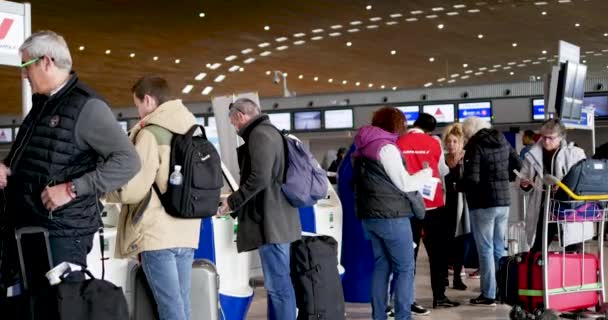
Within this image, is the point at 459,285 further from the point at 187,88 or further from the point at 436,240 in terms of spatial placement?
the point at 187,88

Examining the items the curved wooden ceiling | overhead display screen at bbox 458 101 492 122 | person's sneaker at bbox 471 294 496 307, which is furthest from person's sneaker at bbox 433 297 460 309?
the curved wooden ceiling

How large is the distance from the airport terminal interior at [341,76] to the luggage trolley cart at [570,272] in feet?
0.09

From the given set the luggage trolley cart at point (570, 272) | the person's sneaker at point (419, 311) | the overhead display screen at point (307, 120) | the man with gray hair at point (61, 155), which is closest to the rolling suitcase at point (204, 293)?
the man with gray hair at point (61, 155)

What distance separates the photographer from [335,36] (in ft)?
72.9

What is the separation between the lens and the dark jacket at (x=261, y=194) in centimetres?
464

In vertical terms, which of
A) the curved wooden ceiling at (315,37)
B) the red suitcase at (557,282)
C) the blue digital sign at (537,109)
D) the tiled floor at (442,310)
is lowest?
the tiled floor at (442,310)

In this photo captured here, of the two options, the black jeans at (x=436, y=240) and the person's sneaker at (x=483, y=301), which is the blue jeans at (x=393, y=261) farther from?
the person's sneaker at (x=483, y=301)

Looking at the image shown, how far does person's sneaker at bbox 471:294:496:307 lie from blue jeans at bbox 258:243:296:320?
2533mm

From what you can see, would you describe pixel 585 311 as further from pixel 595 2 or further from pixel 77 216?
pixel 595 2

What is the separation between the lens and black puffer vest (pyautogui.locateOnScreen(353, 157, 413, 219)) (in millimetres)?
5230

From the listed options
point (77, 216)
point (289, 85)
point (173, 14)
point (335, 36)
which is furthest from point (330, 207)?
point (289, 85)

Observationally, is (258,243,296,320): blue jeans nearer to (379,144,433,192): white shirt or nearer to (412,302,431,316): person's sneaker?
(379,144,433,192): white shirt

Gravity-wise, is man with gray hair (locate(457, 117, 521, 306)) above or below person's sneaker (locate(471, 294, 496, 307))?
above

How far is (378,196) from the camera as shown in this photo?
5.25 meters
